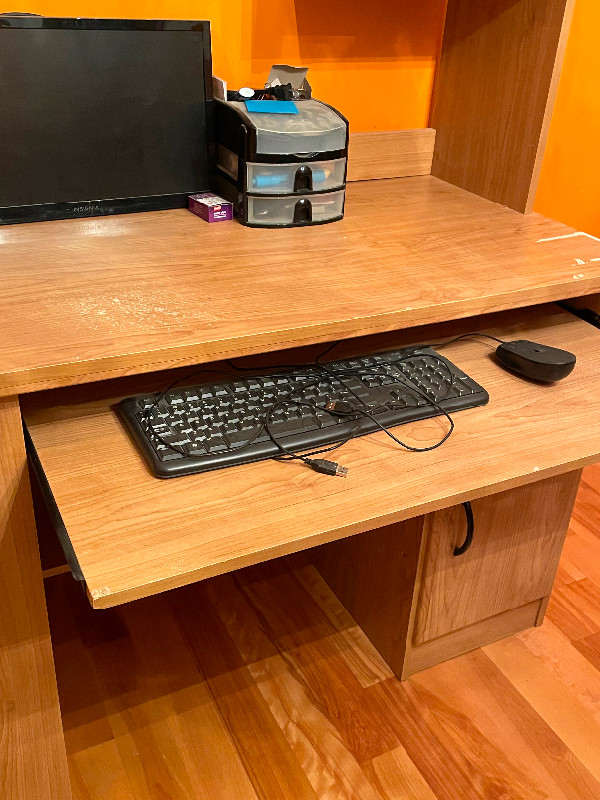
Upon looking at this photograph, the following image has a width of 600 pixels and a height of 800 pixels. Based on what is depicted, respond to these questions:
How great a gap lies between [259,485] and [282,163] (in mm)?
638

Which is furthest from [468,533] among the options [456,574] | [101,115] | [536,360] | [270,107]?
[101,115]

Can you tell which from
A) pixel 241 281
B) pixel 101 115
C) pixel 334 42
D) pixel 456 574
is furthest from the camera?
pixel 334 42

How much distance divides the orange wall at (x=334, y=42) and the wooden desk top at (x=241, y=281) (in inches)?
11.8

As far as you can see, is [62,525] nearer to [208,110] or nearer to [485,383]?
[485,383]

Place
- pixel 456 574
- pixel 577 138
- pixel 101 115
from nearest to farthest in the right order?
pixel 101 115 → pixel 456 574 → pixel 577 138

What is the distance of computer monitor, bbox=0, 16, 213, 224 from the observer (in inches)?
47.2

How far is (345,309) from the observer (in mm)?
1045

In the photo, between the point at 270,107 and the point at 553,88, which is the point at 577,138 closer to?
the point at 553,88

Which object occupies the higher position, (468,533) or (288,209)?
(288,209)

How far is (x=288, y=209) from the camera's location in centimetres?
132

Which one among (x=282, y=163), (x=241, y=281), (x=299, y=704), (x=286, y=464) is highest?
(x=282, y=163)

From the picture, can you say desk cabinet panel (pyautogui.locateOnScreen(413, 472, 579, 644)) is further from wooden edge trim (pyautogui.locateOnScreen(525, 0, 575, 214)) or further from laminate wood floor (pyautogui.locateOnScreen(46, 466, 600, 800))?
wooden edge trim (pyautogui.locateOnScreen(525, 0, 575, 214))

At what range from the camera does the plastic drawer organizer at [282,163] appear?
1271mm

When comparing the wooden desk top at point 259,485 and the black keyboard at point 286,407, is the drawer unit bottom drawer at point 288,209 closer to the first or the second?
the black keyboard at point 286,407
